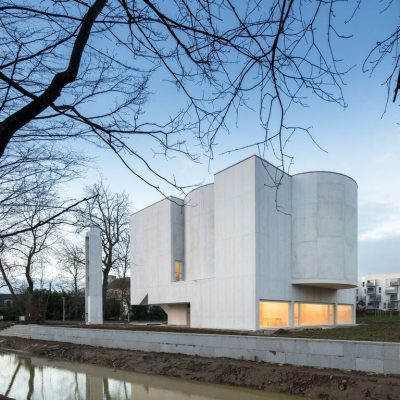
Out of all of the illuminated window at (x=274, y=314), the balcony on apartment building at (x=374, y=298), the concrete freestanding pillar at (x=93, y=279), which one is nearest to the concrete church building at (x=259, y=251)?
the illuminated window at (x=274, y=314)

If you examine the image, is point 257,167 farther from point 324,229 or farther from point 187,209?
point 187,209

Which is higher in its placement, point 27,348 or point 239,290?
point 239,290

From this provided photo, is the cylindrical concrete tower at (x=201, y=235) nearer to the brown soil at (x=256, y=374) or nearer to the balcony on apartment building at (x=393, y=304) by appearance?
the brown soil at (x=256, y=374)

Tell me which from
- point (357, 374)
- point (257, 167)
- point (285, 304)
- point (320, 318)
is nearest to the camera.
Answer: point (357, 374)

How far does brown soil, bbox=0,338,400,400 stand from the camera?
12.1m

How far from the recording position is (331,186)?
32.0m

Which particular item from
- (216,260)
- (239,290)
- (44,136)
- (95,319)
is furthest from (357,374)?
(95,319)

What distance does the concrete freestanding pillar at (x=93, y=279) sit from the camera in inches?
1428

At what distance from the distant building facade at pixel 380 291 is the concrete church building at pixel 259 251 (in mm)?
79651

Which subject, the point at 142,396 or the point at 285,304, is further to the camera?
the point at 285,304

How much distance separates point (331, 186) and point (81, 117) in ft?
97.6

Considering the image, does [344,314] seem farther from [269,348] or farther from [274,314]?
[269,348]

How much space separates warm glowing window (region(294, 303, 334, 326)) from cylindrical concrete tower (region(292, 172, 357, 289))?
217 cm

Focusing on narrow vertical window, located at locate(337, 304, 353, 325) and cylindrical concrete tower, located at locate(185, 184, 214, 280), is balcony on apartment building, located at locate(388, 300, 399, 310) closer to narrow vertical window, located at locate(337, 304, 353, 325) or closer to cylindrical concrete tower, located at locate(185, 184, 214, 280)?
narrow vertical window, located at locate(337, 304, 353, 325)
